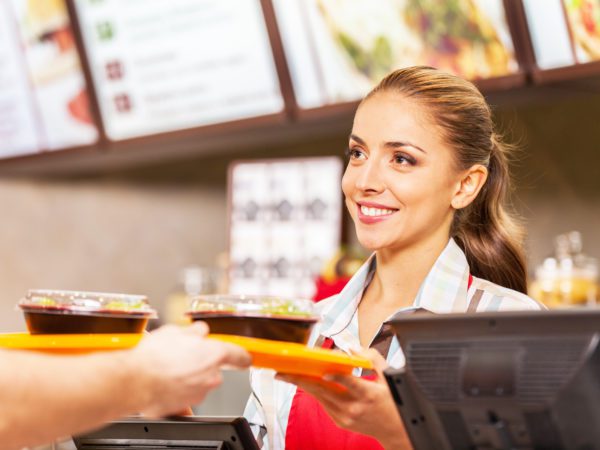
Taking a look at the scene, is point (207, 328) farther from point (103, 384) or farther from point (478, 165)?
point (478, 165)

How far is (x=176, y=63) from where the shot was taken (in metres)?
4.12

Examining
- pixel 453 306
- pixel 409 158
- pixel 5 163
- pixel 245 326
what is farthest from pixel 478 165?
pixel 5 163

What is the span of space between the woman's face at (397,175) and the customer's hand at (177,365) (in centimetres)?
67

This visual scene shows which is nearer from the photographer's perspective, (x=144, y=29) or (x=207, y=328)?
(x=207, y=328)

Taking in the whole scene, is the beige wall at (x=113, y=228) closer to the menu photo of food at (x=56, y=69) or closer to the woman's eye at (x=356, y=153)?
the menu photo of food at (x=56, y=69)

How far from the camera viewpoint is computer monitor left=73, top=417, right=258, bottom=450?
1.55 meters

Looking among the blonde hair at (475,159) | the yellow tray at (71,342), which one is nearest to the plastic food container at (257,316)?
Result: the yellow tray at (71,342)

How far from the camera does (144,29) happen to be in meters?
4.15

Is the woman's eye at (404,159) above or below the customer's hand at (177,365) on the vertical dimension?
above

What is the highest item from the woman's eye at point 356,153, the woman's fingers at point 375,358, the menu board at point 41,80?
the menu board at point 41,80

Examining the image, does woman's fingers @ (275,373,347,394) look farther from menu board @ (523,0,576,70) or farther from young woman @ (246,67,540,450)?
menu board @ (523,0,576,70)

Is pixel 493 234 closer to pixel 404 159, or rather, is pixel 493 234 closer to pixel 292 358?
pixel 404 159

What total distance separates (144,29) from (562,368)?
10.7 ft

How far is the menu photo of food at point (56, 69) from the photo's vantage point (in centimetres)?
428
